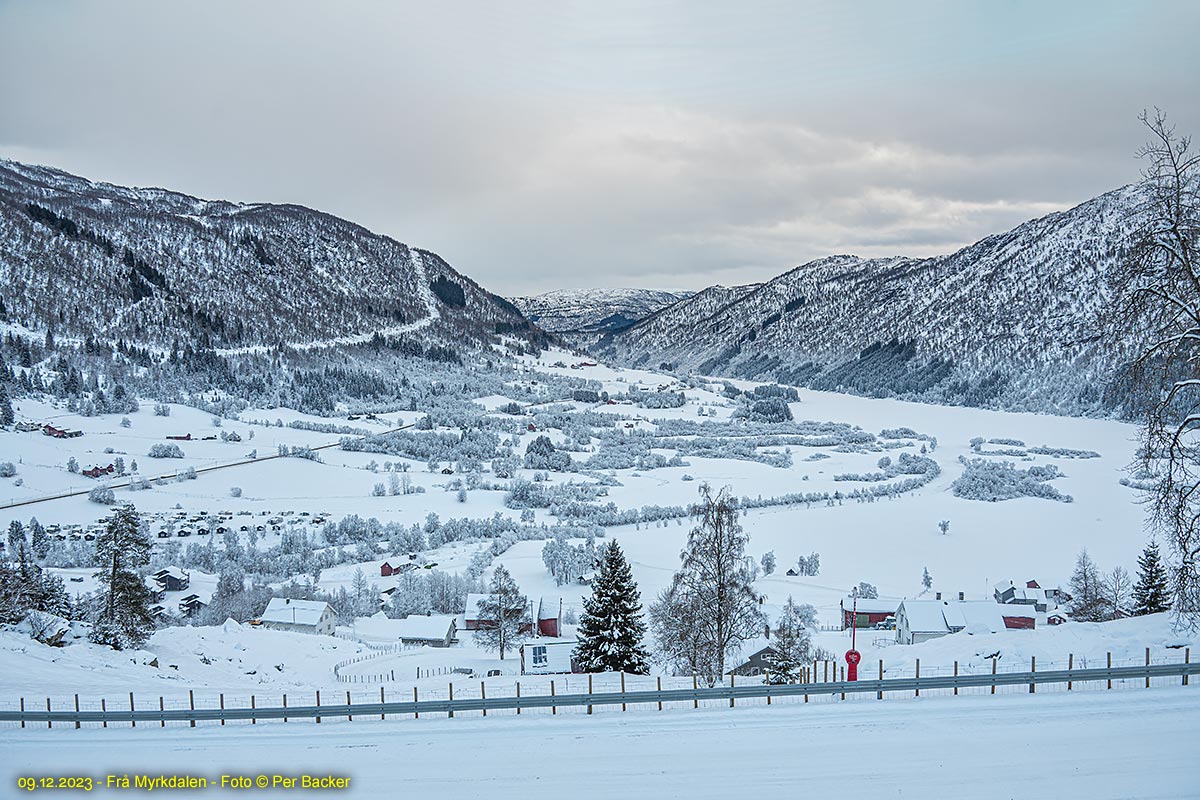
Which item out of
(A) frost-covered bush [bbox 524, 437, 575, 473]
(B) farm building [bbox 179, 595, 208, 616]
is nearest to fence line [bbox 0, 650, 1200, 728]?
(B) farm building [bbox 179, 595, 208, 616]

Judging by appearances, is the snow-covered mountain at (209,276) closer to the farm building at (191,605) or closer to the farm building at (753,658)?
the farm building at (191,605)

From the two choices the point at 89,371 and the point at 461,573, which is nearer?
the point at 461,573

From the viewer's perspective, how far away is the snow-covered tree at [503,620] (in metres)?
28.2

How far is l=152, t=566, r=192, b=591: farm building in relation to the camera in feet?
115

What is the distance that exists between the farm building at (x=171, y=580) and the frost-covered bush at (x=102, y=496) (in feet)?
61.2

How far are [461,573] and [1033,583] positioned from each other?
2880cm

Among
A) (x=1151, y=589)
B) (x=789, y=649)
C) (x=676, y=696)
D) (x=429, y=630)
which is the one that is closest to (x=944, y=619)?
(x=1151, y=589)

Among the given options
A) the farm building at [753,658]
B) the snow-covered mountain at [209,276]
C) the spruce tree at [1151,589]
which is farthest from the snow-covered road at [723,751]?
the snow-covered mountain at [209,276]

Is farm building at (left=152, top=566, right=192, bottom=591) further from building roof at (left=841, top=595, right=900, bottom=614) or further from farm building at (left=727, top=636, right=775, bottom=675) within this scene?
building roof at (left=841, top=595, right=900, bottom=614)

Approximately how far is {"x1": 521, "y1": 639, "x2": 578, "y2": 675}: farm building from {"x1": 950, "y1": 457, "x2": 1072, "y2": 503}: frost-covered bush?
4293 centimetres

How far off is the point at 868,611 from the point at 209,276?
135 m

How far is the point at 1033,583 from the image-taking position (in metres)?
35.0

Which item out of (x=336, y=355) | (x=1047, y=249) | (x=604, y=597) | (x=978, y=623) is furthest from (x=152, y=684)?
(x=1047, y=249)

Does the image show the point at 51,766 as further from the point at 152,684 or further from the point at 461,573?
the point at 461,573
